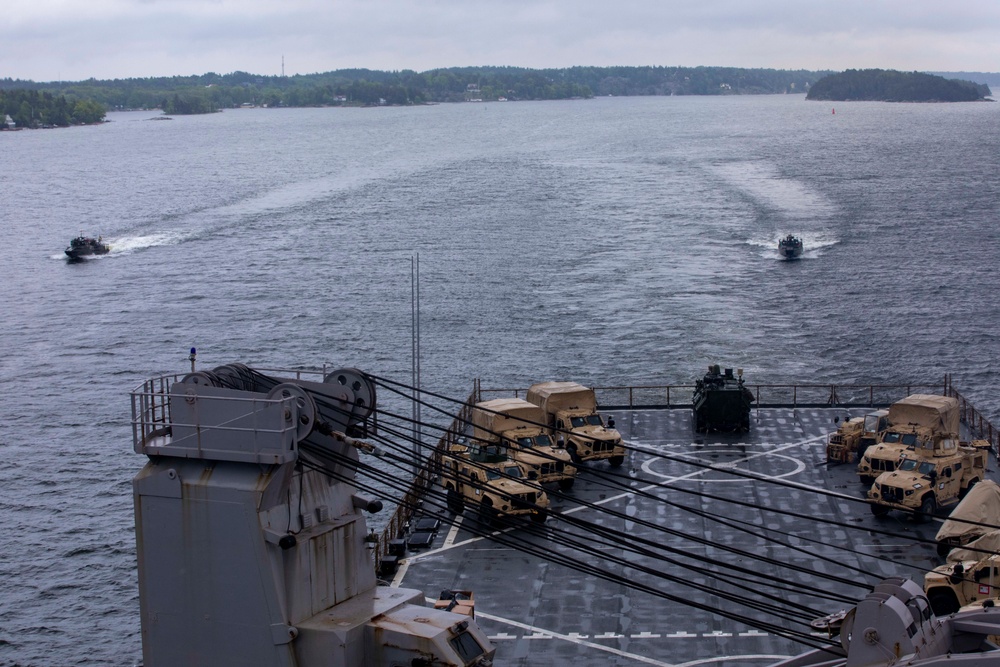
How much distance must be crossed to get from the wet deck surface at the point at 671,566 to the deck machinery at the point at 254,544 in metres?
3.85

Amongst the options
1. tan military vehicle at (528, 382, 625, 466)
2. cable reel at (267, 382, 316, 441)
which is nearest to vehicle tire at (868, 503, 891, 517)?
tan military vehicle at (528, 382, 625, 466)

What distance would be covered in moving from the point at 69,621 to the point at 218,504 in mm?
28758

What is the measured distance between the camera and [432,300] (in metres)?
97.5

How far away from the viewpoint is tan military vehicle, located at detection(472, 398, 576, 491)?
132 feet

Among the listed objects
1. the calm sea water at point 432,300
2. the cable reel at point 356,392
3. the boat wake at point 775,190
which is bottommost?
the calm sea water at point 432,300

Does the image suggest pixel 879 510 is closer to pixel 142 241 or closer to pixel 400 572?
pixel 400 572

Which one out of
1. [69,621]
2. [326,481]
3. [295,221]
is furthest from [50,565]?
[295,221]

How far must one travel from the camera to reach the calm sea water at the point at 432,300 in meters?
55.8

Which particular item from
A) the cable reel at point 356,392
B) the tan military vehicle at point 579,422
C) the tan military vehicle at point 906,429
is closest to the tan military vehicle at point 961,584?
the tan military vehicle at point 906,429

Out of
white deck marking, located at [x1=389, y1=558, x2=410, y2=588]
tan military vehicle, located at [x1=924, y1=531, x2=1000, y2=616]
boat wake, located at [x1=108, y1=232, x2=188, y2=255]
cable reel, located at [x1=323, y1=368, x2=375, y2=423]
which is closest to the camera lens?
cable reel, located at [x1=323, y1=368, x2=375, y2=423]

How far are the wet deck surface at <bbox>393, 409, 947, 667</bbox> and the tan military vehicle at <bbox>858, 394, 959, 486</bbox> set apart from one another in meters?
1.13

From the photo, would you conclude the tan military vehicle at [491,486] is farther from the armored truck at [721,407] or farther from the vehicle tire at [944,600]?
the vehicle tire at [944,600]

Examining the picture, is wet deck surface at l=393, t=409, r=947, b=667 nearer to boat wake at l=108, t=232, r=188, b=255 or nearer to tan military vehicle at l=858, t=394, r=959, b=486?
tan military vehicle at l=858, t=394, r=959, b=486

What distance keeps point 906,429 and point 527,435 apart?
13.7 metres
